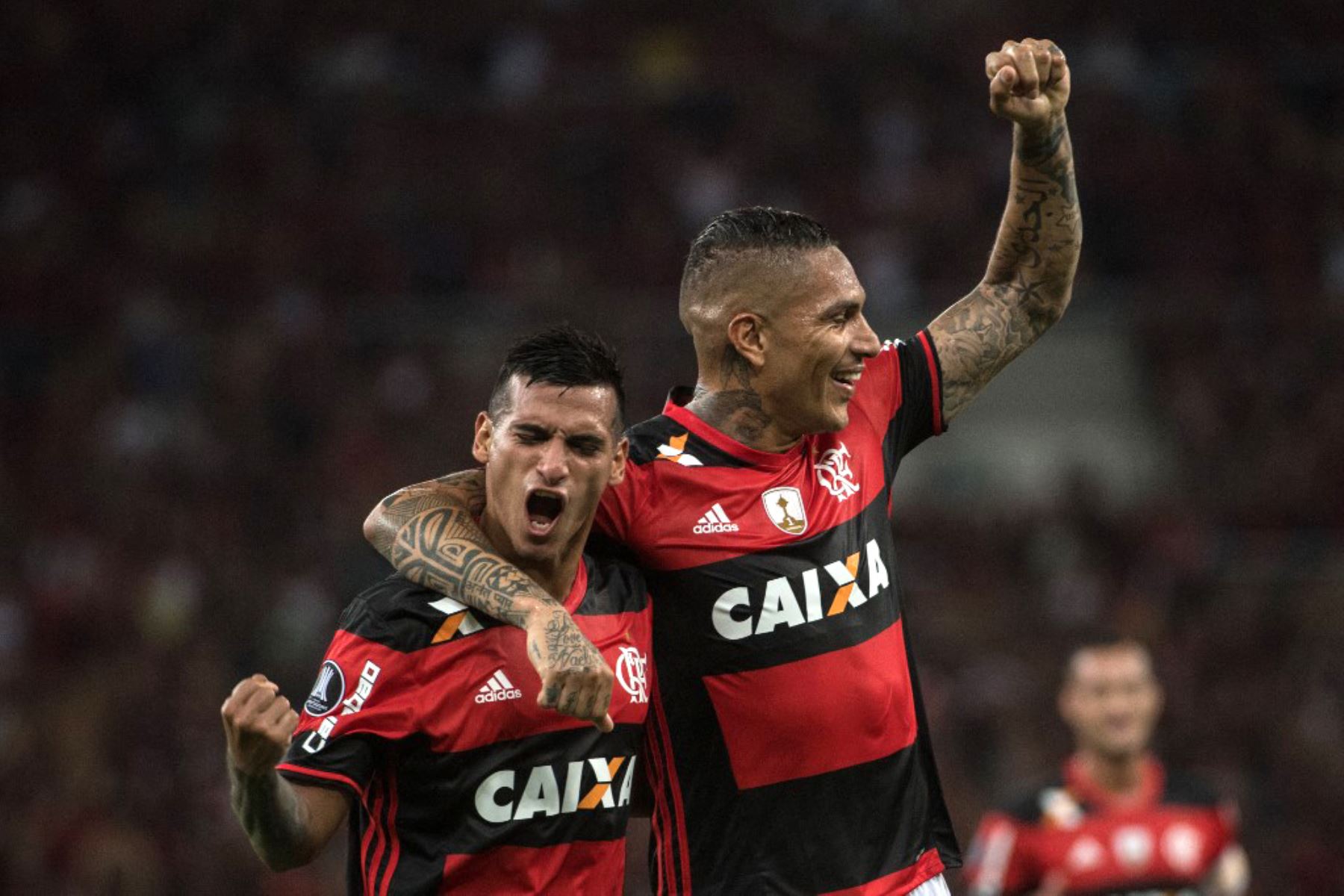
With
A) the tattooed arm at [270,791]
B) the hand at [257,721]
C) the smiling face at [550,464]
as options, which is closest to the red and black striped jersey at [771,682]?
the smiling face at [550,464]

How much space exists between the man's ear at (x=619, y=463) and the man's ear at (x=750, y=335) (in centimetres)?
36

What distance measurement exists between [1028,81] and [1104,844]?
3296mm

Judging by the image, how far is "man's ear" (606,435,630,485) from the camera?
3.60 metres

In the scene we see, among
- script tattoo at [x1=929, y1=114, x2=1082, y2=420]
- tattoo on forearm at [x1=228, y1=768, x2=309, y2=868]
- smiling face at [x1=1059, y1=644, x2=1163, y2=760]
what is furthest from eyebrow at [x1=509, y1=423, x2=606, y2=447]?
smiling face at [x1=1059, y1=644, x2=1163, y2=760]

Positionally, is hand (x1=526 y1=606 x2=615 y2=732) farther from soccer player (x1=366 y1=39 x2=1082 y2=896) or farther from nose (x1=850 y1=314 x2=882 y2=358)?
nose (x1=850 y1=314 x2=882 y2=358)

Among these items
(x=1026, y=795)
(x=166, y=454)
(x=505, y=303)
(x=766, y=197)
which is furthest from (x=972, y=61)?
(x=1026, y=795)

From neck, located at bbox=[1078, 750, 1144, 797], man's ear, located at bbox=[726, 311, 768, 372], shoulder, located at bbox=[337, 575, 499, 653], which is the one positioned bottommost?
neck, located at bbox=[1078, 750, 1144, 797]

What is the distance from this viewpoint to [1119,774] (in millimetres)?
6238

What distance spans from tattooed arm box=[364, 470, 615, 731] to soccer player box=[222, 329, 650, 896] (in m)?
0.08

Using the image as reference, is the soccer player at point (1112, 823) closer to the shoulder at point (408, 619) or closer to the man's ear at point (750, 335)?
the man's ear at point (750, 335)

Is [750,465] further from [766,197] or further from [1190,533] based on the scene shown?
[766,197]

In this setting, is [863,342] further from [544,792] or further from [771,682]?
[544,792]

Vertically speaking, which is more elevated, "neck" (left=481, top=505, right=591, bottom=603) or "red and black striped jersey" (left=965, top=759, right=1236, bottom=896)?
"neck" (left=481, top=505, right=591, bottom=603)

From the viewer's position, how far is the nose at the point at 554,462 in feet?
11.3
